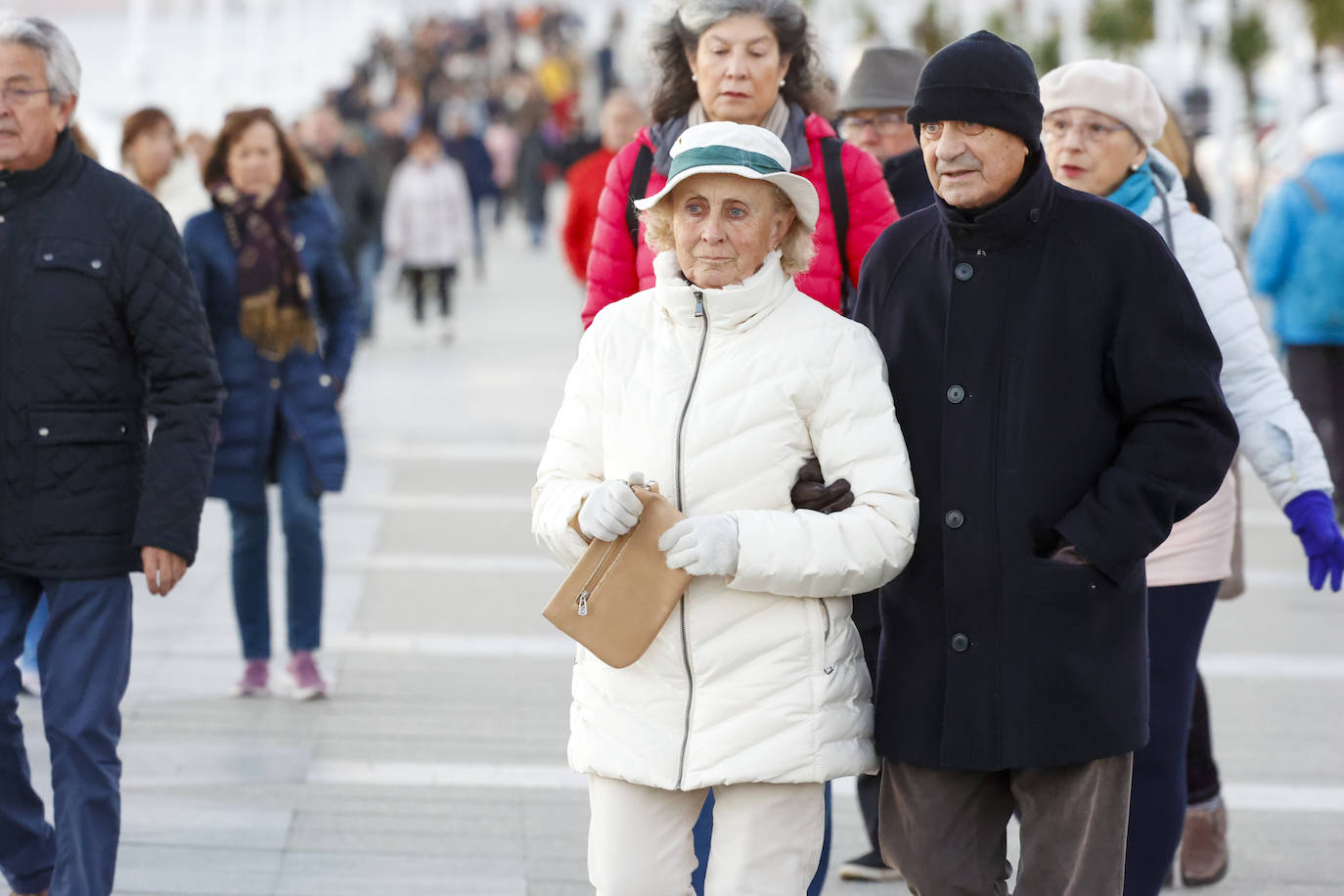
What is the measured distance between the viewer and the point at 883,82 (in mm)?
6215

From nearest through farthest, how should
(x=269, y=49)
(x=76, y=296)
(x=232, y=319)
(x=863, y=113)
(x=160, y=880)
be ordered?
(x=76, y=296) → (x=160, y=880) → (x=863, y=113) → (x=232, y=319) → (x=269, y=49)

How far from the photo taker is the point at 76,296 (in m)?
4.63

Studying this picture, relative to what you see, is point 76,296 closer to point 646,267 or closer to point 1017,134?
point 646,267

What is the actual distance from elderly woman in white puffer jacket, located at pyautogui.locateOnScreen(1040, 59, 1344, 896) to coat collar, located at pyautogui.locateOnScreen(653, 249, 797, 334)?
4.24 feet

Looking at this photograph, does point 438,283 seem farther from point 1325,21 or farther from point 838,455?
point 838,455

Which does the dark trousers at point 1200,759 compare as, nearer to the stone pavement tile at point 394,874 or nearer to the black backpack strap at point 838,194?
the black backpack strap at point 838,194

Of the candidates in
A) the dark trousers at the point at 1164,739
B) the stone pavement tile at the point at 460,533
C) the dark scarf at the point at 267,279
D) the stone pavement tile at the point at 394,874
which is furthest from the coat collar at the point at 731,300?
the stone pavement tile at the point at 460,533

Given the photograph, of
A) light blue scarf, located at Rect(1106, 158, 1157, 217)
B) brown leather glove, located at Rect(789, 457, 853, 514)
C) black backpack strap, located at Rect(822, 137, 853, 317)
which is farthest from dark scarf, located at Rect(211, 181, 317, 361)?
brown leather glove, located at Rect(789, 457, 853, 514)

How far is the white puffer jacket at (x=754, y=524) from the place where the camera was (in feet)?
12.2

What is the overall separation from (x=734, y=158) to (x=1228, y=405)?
1.30 meters

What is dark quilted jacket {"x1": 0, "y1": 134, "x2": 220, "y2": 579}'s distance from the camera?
4613 mm

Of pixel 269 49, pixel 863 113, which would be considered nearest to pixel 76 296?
pixel 863 113

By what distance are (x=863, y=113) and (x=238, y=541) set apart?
8.72ft

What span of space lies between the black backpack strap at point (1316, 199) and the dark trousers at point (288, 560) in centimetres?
564
